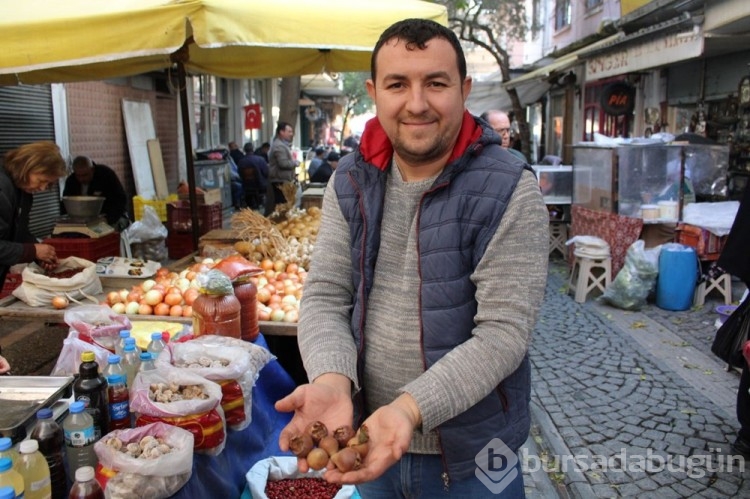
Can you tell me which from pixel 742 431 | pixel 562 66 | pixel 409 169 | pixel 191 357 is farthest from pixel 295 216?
pixel 562 66

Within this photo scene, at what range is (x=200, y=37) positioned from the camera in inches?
158

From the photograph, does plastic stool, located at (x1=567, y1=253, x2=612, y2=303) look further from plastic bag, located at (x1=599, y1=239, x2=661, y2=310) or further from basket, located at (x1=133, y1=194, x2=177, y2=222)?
basket, located at (x1=133, y1=194, x2=177, y2=222)

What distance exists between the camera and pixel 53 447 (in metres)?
2.17

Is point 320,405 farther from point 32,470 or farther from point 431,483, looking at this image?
point 32,470

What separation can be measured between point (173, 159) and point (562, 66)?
28.8 ft

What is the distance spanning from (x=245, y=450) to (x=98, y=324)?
1.11m

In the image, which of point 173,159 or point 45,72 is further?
point 173,159

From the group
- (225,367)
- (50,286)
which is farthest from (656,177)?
(50,286)

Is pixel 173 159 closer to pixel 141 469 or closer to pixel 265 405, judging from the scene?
pixel 265 405

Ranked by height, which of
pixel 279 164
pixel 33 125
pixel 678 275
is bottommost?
pixel 678 275

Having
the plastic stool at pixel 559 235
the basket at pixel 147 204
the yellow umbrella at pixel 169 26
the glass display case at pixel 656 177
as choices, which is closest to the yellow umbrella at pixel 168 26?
the yellow umbrella at pixel 169 26

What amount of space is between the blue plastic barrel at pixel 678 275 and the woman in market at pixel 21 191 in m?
6.02

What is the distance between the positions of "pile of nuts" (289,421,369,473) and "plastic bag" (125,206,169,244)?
7433 millimetres

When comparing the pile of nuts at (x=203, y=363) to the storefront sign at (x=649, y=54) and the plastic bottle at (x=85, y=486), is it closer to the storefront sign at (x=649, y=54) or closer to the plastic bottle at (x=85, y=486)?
the plastic bottle at (x=85, y=486)
